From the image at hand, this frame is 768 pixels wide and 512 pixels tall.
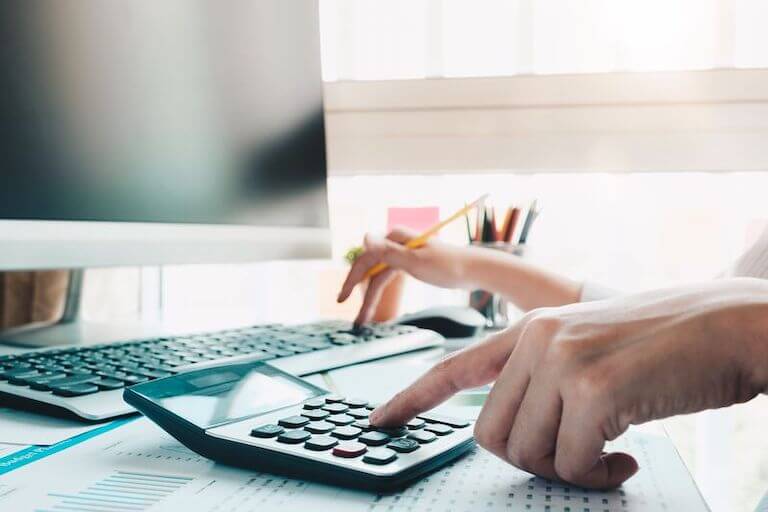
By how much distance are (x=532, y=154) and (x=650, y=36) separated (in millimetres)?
284

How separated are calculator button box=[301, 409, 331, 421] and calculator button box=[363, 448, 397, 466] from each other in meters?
0.06

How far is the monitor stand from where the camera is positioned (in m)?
0.75

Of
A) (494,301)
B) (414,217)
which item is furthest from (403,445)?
(414,217)

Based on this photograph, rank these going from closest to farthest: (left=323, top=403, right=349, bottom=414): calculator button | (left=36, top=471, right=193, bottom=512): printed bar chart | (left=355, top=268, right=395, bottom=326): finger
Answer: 1. (left=36, top=471, right=193, bottom=512): printed bar chart
2. (left=323, top=403, right=349, bottom=414): calculator button
3. (left=355, top=268, right=395, bottom=326): finger

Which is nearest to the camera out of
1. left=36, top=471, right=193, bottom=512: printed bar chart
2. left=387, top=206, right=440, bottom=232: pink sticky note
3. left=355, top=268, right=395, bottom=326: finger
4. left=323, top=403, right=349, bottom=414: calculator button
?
left=36, top=471, right=193, bottom=512: printed bar chart

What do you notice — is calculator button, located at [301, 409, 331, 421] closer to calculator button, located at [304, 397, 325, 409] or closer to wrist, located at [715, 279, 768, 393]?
calculator button, located at [304, 397, 325, 409]

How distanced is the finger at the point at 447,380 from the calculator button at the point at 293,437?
1.7 inches

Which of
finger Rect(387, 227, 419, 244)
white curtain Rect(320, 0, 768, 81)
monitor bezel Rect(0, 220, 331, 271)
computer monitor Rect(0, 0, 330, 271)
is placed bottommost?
finger Rect(387, 227, 419, 244)

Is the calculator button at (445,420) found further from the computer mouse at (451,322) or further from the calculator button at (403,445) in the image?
the computer mouse at (451,322)

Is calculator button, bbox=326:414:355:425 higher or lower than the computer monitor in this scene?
lower

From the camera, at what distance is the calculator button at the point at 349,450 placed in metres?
0.32

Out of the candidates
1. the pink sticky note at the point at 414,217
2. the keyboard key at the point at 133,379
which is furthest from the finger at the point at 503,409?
the pink sticky note at the point at 414,217

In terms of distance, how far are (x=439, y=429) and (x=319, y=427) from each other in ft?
0.21

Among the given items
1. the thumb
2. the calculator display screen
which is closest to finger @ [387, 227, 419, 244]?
the thumb
